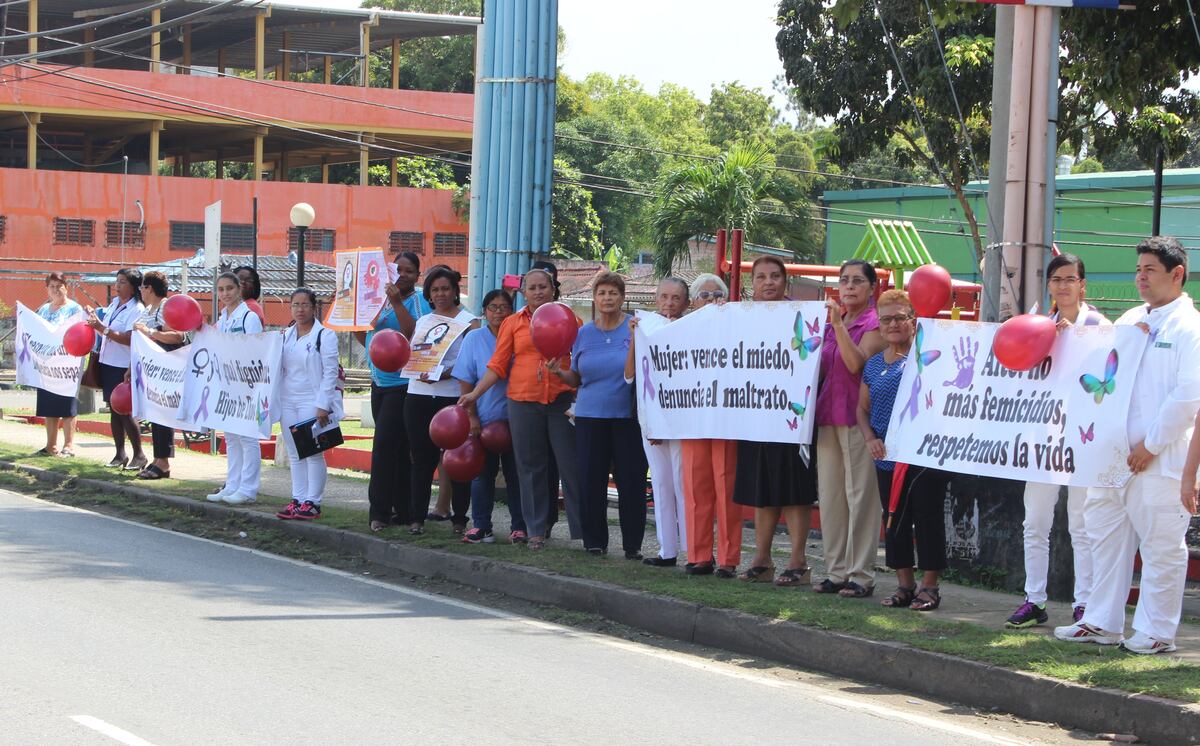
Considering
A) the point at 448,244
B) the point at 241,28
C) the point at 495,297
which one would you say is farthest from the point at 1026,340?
the point at 241,28

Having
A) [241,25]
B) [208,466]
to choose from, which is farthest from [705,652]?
[241,25]

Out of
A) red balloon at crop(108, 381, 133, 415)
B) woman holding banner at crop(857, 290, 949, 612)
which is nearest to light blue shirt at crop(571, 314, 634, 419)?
woman holding banner at crop(857, 290, 949, 612)

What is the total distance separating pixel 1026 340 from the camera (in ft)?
24.2

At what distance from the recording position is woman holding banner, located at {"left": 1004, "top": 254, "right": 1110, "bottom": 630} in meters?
7.33

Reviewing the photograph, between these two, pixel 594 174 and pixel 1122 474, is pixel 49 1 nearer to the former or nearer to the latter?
pixel 594 174

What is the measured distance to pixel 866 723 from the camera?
617 cm

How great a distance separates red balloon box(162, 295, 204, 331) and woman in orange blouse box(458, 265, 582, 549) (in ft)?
14.8

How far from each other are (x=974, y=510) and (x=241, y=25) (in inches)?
1627

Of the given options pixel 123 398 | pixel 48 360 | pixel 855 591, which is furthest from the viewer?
pixel 48 360

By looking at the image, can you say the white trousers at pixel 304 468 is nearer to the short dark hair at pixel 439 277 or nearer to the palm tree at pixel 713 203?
the short dark hair at pixel 439 277

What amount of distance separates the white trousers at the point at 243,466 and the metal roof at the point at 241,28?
32.4 m

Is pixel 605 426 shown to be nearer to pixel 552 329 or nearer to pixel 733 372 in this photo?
pixel 552 329

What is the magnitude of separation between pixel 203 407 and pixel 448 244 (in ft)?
109

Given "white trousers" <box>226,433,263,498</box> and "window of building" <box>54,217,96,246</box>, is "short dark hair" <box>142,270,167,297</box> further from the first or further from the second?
"window of building" <box>54,217,96,246</box>
